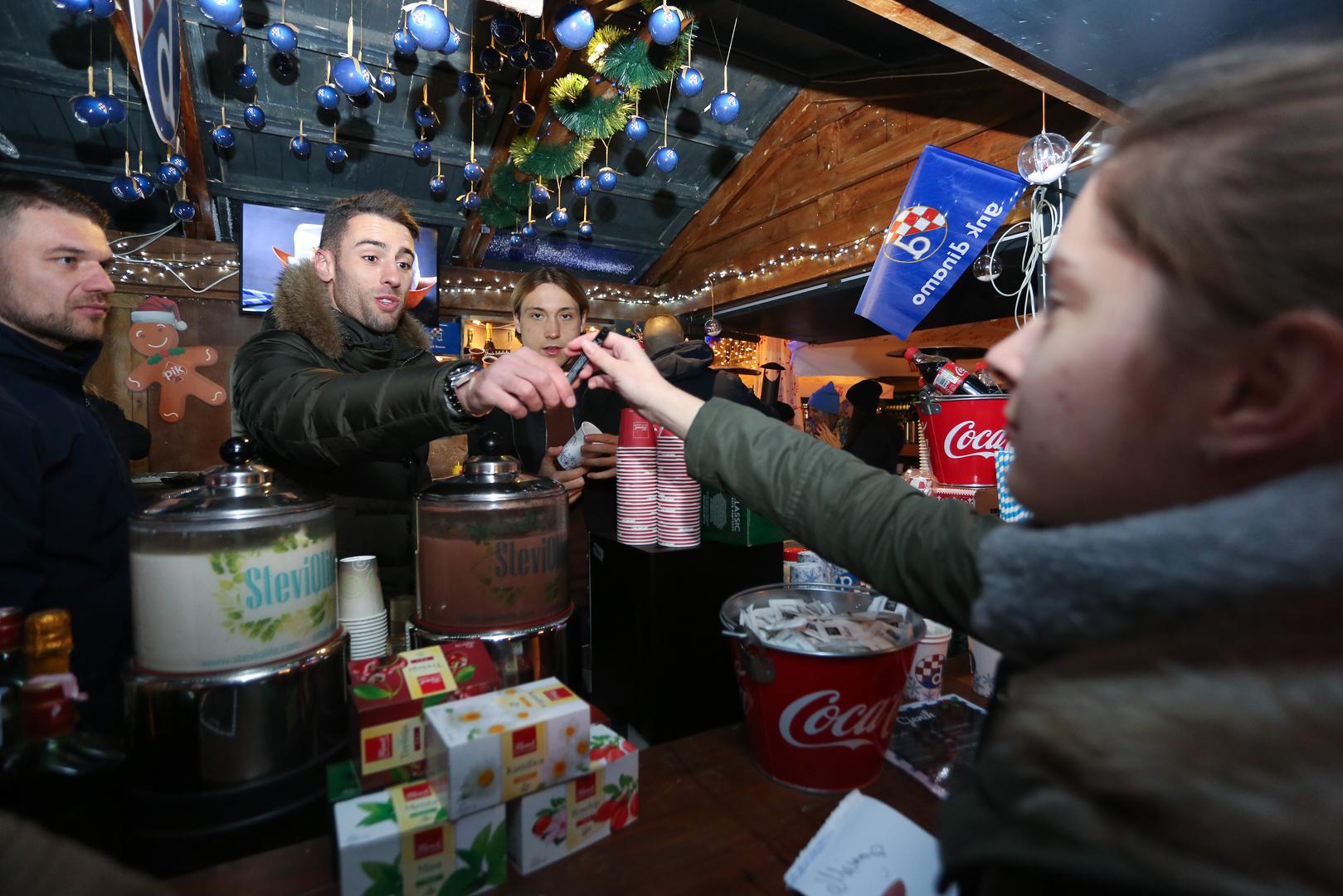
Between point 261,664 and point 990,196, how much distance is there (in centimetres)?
333

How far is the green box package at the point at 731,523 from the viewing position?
5.37ft

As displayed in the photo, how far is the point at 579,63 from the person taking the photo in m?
4.21

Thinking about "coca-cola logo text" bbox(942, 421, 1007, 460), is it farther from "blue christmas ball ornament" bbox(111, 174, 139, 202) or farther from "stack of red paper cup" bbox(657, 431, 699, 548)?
"blue christmas ball ornament" bbox(111, 174, 139, 202)

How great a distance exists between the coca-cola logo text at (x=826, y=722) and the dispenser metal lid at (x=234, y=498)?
949 mm

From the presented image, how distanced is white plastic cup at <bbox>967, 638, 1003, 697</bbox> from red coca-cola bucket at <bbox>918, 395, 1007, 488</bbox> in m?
0.70

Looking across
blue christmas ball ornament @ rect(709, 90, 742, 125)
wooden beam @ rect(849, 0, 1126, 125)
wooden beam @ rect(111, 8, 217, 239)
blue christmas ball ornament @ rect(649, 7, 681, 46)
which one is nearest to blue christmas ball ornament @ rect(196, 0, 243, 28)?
wooden beam @ rect(111, 8, 217, 239)

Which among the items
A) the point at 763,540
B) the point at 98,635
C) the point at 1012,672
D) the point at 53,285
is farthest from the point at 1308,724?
the point at 53,285

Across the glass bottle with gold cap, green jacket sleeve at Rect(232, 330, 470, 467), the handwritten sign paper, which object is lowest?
the handwritten sign paper

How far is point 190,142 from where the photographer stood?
4293mm

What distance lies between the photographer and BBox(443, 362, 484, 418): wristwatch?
1420 mm

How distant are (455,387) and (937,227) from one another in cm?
262

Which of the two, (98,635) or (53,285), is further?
(53,285)

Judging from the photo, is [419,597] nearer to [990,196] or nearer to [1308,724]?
[1308,724]

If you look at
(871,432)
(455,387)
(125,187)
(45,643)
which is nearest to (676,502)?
(455,387)
